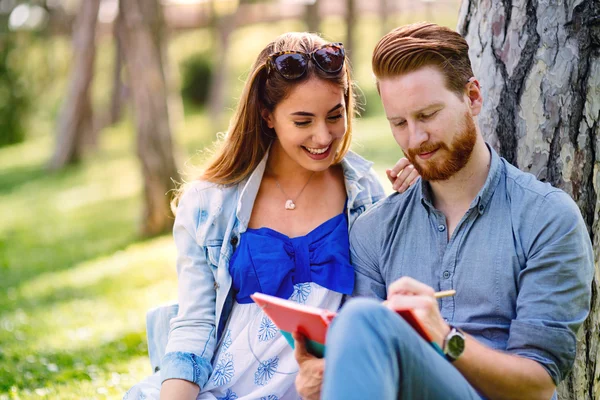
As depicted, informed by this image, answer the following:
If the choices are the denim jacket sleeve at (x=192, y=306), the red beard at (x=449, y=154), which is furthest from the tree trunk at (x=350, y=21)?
the red beard at (x=449, y=154)

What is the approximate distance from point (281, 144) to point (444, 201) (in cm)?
89

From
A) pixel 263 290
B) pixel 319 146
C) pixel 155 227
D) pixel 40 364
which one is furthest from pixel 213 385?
pixel 155 227

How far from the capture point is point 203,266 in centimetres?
328

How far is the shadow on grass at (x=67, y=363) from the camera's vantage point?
501cm

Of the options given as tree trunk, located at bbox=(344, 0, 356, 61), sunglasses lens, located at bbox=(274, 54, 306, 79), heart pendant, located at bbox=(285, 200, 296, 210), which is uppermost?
tree trunk, located at bbox=(344, 0, 356, 61)

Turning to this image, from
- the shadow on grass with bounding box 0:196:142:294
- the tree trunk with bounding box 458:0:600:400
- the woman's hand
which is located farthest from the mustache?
Result: the shadow on grass with bounding box 0:196:142:294

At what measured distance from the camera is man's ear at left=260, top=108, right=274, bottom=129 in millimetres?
3438

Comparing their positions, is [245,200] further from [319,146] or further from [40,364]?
[40,364]

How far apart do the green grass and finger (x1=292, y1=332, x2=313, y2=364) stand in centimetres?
150

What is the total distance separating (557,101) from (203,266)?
165 cm

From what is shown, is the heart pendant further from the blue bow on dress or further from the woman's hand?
the woman's hand

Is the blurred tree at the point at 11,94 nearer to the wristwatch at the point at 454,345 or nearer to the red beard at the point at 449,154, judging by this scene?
the red beard at the point at 449,154

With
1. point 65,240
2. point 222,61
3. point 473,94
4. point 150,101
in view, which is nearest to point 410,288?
point 473,94

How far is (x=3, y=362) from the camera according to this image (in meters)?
5.53
